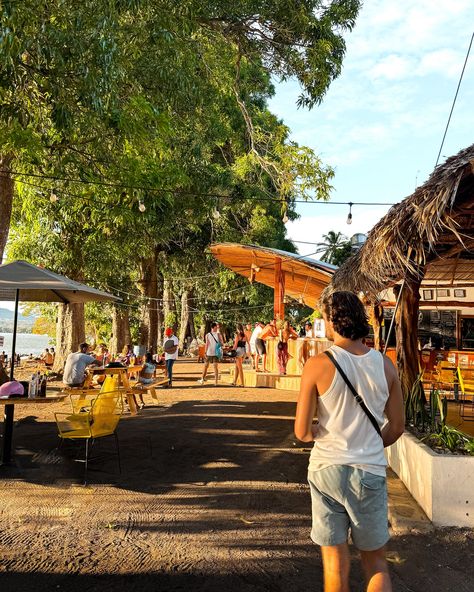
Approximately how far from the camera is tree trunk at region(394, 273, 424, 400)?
6.39m

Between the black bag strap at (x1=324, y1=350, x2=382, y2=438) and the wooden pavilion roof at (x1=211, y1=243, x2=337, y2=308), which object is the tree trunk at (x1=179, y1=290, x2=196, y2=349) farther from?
the black bag strap at (x1=324, y1=350, x2=382, y2=438)

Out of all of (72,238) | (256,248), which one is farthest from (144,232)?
(256,248)

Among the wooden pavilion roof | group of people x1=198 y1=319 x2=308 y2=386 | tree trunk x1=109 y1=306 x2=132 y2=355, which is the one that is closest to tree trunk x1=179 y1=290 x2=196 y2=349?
tree trunk x1=109 y1=306 x2=132 y2=355

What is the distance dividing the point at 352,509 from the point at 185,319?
28.5 meters

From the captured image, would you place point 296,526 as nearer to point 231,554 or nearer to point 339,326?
point 231,554

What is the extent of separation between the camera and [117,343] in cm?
2370

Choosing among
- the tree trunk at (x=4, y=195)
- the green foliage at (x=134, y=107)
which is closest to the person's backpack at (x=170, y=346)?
the green foliage at (x=134, y=107)

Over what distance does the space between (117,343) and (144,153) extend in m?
14.5

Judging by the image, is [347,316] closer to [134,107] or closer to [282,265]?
[134,107]

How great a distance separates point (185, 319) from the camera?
3048 cm

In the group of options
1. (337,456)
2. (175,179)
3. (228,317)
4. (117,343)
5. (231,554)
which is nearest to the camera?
(337,456)

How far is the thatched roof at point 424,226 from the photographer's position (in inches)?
186

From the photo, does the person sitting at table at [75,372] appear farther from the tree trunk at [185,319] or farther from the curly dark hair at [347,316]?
the tree trunk at [185,319]

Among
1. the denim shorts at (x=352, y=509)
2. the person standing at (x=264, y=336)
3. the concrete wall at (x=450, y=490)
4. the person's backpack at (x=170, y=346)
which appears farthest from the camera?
the person standing at (x=264, y=336)
